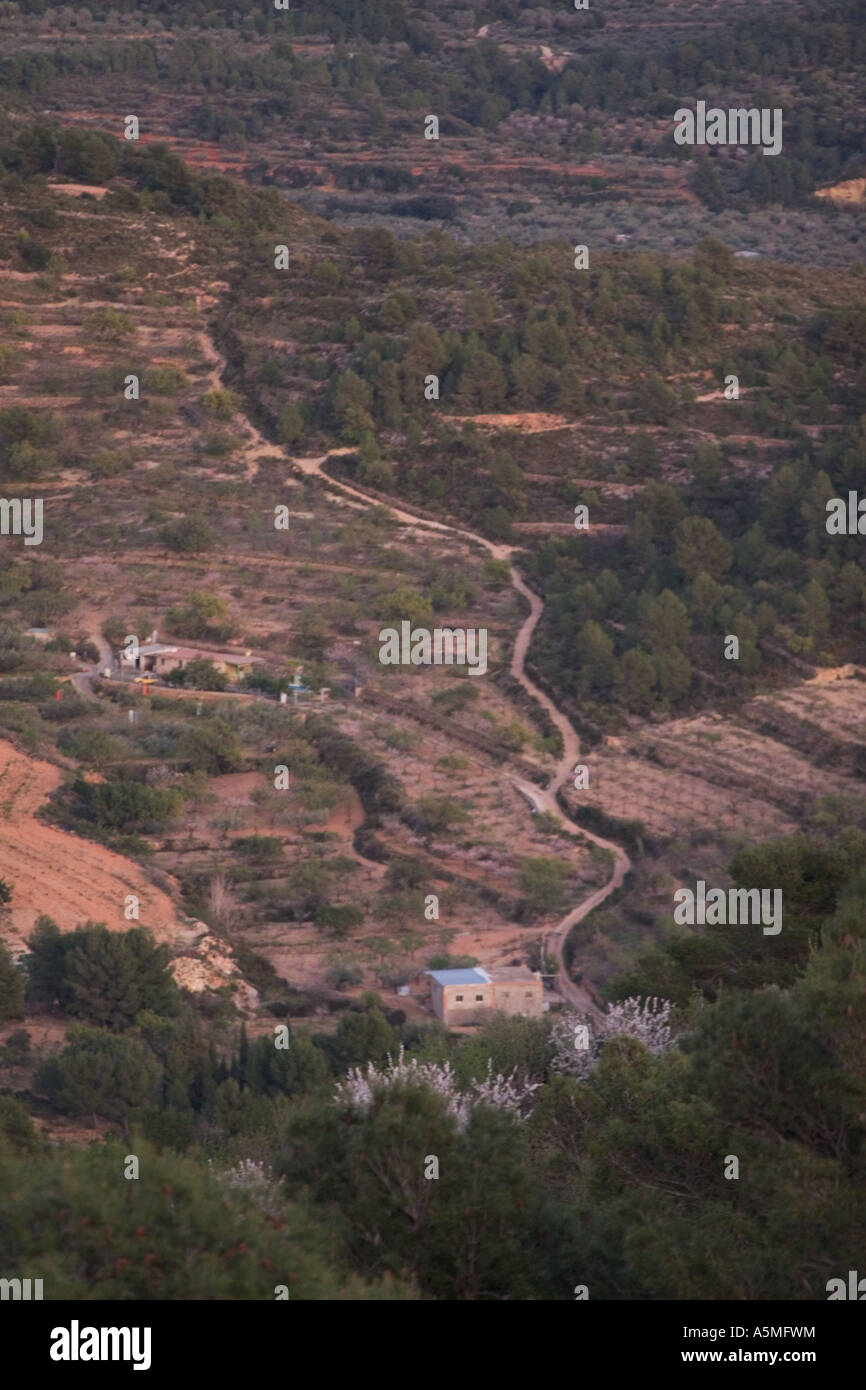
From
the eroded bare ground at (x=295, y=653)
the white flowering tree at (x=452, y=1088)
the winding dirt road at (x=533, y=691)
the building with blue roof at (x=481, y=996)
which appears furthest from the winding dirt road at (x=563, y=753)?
the white flowering tree at (x=452, y=1088)

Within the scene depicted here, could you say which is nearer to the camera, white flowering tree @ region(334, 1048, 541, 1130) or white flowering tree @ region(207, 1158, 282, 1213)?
white flowering tree @ region(207, 1158, 282, 1213)


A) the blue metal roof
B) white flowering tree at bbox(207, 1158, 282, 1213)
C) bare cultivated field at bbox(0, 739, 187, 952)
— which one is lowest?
the blue metal roof

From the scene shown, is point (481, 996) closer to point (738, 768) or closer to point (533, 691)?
point (738, 768)

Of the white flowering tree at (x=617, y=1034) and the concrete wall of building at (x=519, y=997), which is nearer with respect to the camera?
the white flowering tree at (x=617, y=1034)

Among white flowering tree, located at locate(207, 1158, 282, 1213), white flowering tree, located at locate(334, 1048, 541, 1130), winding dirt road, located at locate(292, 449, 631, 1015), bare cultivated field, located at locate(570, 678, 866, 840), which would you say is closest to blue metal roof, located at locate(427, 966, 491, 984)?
winding dirt road, located at locate(292, 449, 631, 1015)

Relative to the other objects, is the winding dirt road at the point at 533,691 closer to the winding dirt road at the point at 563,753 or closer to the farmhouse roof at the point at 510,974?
the winding dirt road at the point at 563,753

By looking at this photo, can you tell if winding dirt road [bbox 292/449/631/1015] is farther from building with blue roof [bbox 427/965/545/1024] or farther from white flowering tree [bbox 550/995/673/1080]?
white flowering tree [bbox 550/995/673/1080]

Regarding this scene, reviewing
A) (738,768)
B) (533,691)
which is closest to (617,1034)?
(738,768)
